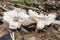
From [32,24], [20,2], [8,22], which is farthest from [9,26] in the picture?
[20,2]

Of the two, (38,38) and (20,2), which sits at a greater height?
(20,2)

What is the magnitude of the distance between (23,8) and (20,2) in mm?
137

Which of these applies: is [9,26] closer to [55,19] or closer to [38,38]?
[38,38]

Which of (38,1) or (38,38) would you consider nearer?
(38,38)

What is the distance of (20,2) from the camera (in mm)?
2350

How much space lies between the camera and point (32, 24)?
189 cm

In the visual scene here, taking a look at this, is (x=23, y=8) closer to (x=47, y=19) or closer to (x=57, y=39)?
(x=47, y=19)

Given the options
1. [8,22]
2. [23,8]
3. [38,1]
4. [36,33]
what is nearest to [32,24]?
[36,33]

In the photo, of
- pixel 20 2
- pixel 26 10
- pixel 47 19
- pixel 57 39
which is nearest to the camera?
pixel 57 39

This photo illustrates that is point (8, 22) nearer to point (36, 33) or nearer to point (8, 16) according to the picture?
point (8, 16)

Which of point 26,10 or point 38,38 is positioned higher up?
point 26,10

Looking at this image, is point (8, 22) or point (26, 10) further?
point (26, 10)

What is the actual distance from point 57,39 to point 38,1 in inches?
28.4

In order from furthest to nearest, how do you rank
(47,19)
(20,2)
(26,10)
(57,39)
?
(20,2)
(26,10)
(47,19)
(57,39)
